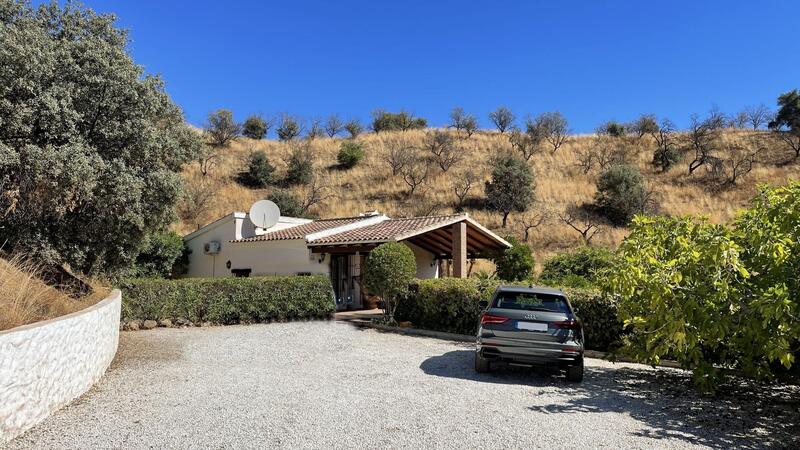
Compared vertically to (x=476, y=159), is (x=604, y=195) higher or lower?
lower

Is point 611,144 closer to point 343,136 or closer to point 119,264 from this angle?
point 343,136

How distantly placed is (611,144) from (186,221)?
40.4m

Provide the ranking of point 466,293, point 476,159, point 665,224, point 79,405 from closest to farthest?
point 79,405, point 665,224, point 466,293, point 476,159

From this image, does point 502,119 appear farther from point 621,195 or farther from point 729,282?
point 729,282

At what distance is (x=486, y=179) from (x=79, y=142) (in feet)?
123

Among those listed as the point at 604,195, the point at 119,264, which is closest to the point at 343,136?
the point at 604,195

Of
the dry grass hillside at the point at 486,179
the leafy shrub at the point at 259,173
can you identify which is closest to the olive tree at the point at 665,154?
the dry grass hillside at the point at 486,179

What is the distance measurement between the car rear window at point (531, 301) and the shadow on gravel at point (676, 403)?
117 cm

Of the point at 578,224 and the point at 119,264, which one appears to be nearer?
the point at 119,264

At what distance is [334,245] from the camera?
19031 millimetres

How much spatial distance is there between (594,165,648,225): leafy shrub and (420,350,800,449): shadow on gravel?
3295cm

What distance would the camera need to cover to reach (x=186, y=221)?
38594 mm

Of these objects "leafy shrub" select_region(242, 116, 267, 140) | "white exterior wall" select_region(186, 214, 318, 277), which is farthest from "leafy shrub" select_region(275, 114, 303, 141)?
"white exterior wall" select_region(186, 214, 318, 277)

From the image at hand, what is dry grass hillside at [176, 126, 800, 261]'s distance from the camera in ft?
130
